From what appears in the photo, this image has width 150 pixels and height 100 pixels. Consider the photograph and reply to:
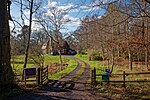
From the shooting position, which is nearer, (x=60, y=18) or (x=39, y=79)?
(x=39, y=79)

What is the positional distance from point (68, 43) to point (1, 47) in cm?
8343

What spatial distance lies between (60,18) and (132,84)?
76.0ft

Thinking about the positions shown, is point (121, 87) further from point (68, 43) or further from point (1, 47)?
point (68, 43)

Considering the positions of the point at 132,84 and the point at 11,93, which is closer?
the point at 11,93

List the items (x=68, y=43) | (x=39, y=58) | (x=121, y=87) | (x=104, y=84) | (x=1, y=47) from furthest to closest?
(x=68, y=43) → (x=39, y=58) → (x=104, y=84) → (x=121, y=87) → (x=1, y=47)

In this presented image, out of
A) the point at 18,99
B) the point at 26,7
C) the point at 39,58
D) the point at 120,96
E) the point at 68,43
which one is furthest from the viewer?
the point at 68,43

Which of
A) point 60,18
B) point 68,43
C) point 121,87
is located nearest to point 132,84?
point 121,87

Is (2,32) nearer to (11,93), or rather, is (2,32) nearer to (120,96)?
(11,93)

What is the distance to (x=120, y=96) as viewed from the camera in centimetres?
1203

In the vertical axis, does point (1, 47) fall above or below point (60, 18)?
below

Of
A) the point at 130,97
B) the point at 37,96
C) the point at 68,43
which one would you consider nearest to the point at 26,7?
the point at 37,96

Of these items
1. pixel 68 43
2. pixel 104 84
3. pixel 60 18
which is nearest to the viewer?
pixel 104 84

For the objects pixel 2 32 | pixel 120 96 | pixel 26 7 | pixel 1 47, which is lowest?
pixel 120 96

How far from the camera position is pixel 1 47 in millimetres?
13367
